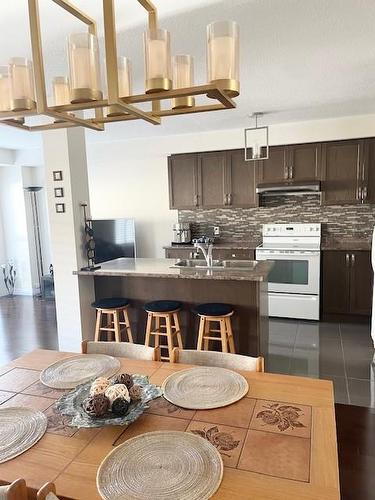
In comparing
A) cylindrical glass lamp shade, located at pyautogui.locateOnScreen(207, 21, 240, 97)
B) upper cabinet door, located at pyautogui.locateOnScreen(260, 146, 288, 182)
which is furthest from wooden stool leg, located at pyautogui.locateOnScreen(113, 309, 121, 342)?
upper cabinet door, located at pyautogui.locateOnScreen(260, 146, 288, 182)

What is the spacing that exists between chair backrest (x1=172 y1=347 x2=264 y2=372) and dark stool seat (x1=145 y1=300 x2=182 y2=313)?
3.91ft

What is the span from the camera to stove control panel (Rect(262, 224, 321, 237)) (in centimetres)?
512

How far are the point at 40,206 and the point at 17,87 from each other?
589cm

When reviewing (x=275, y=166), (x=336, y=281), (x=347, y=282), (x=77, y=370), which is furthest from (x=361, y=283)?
(x=77, y=370)

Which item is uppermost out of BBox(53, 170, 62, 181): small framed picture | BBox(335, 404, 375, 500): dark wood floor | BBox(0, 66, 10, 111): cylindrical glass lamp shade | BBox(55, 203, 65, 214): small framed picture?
BBox(0, 66, 10, 111): cylindrical glass lamp shade

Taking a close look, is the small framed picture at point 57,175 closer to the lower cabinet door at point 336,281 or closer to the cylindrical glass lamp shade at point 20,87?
the cylindrical glass lamp shade at point 20,87

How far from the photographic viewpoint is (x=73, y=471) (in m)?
1.16

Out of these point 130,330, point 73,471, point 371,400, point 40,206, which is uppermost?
point 40,206

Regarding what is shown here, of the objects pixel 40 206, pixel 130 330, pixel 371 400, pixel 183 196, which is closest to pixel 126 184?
pixel 183 196

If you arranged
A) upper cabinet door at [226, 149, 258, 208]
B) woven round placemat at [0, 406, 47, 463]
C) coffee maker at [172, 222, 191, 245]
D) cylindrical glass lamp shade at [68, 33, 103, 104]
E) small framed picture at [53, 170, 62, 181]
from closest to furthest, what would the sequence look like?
woven round placemat at [0, 406, 47, 463], cylindrical glass lamp shade at [68, 33, 103, 104], small framed picture at [53, 170, 62, 181], upper cabinet door at [226, 149, 258, 208], coffee maker at [172, 222, 191, 245]

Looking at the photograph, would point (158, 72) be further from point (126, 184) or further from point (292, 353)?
point (126, 184)

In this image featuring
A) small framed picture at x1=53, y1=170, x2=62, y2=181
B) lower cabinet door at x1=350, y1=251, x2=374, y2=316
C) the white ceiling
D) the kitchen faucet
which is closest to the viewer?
Answer: the white ceiling

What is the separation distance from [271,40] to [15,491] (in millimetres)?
2712

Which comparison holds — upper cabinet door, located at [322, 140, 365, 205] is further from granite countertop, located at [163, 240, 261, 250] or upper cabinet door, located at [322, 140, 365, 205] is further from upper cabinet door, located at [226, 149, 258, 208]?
granite countertop, located at [163, 240, 261, 250]
